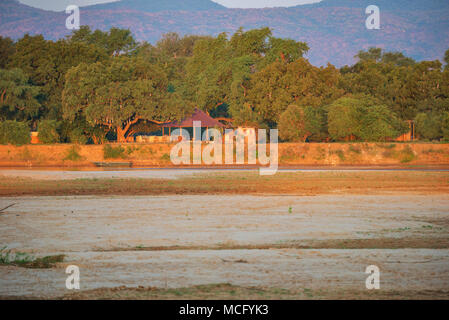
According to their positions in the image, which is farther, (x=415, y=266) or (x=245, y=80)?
(x=245, y=80)

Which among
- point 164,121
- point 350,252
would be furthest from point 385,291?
point 164,121

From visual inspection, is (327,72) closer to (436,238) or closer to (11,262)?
(436,238)

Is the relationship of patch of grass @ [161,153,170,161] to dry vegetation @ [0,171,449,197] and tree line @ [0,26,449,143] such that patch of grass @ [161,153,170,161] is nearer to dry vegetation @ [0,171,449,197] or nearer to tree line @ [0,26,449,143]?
tree line @ [0,26,449,143]

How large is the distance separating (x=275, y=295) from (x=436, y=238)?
6.94 meters

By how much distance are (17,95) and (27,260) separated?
169 ft

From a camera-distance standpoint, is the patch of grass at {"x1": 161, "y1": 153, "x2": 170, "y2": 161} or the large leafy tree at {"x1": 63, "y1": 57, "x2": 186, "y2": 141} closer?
the patch of grass at {"x1": 161, "y1": 153, "x2": 170, "y2": 161}

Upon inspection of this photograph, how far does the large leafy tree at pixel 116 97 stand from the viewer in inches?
2263

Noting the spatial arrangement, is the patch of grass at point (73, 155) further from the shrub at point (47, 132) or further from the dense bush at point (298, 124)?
the dense bush at point (298, 124)

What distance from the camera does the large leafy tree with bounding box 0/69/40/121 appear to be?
60.6 m

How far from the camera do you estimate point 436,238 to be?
15.4 meters

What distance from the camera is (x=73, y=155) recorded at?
55719 millimetres

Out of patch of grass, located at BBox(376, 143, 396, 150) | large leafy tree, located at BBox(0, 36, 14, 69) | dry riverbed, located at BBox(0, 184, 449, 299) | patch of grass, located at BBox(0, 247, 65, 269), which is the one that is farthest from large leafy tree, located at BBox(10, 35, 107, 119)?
patch of grass, located at BBox(0, 247, 65, 269)

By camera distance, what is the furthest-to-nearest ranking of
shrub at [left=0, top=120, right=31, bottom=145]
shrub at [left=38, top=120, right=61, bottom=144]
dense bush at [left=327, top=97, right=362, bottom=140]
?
shrub at [left=38, top=120, right=61, bottom=144]
dense bush at [left=327, top=97, right=362, bottom=140]
shrub at [left=0, top=120, right=31, bottom=145]

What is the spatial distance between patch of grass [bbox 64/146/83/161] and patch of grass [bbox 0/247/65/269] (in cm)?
4287
